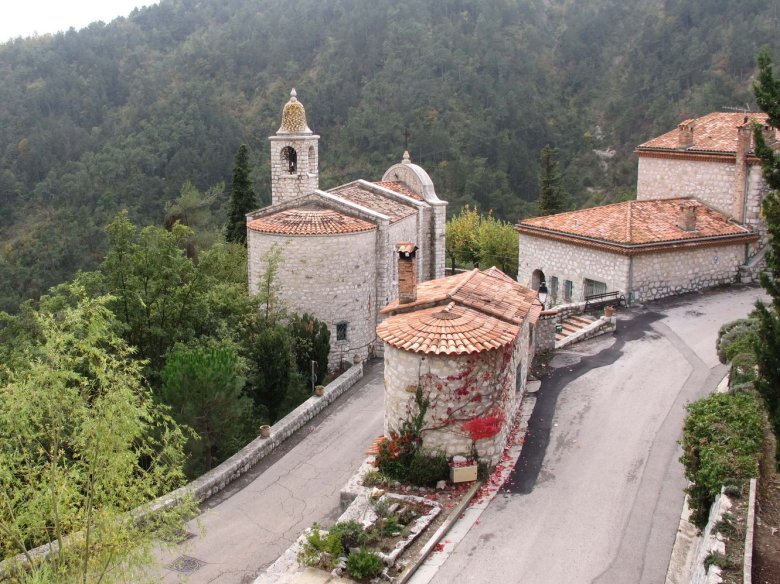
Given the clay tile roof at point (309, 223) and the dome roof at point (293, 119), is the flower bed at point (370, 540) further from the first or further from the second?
the dome roof at point (293, 119)

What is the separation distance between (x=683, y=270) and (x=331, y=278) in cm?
1119

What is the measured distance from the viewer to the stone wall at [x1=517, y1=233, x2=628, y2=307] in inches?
961

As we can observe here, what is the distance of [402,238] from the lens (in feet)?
90.3

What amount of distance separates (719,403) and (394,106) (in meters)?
75.1

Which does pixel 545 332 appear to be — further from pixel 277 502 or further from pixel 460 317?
pixel 277 502

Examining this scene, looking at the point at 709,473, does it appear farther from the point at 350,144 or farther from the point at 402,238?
the point at 350,144

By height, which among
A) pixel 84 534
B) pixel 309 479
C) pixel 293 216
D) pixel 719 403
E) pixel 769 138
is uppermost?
pixel 769 138

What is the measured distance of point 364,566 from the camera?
35.8 ft

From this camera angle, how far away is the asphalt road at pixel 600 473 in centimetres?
1132

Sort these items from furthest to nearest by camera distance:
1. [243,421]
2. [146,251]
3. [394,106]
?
[394,106] < [146,251] < [243,421]

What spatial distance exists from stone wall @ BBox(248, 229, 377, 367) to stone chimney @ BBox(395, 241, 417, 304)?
8.78 metres

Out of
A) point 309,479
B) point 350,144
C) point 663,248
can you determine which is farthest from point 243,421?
point 350,144

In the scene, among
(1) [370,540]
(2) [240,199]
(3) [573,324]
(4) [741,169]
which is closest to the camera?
(1) [370,540]

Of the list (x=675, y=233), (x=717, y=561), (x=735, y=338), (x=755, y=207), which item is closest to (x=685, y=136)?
(x=755, y=207)
